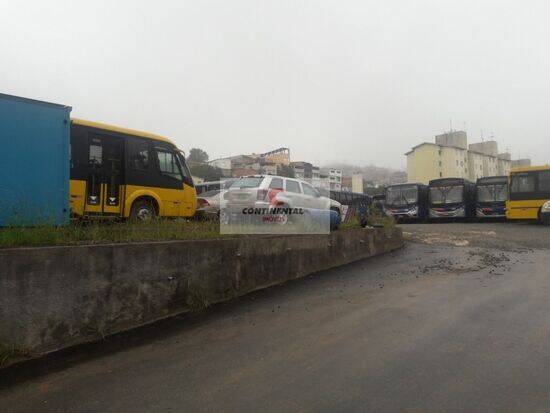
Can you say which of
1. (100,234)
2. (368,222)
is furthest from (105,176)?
(368,222)

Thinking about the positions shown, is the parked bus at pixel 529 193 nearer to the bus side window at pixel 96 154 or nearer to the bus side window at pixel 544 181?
the bus side window at pixel 544 181

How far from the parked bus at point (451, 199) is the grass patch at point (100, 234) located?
22.7m

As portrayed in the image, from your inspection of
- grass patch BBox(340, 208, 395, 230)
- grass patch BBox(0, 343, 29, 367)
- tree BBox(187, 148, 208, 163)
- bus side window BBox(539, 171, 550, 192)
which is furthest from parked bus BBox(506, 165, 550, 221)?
tree BBox(187, 148, 208, 163)

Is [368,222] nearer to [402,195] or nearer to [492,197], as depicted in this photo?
[402,195]

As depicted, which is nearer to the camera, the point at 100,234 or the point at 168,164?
the point at 100,234

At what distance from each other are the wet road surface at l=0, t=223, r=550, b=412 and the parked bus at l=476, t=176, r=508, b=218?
20.8 m

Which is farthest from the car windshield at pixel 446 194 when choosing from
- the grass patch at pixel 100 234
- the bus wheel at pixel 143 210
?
the grass patch at pixel 100 234

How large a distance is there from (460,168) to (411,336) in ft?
323

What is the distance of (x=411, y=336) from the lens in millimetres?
5059

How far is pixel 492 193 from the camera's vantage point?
2697 cm

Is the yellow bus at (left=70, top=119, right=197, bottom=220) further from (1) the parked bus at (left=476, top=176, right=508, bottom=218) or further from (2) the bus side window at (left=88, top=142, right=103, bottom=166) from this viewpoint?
(1) the parked bus at (left=476, top=176, right=508, bottom=218)

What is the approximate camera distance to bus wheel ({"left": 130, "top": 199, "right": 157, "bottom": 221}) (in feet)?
34.9

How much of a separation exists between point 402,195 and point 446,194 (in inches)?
110

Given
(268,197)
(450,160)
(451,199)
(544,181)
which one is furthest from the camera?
(450,160)
